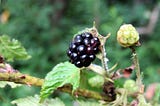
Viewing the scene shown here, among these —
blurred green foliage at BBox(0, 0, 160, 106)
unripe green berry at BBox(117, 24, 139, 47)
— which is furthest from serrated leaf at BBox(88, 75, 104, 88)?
blurred green foliage at BBox(0, 0, 160, 106)

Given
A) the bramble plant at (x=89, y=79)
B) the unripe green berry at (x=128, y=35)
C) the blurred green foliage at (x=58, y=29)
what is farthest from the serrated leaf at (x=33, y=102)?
the blurred green foliage at (x=58, y=29)

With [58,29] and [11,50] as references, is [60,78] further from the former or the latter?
[58,29]

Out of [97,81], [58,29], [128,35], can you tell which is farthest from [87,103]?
[58,29]

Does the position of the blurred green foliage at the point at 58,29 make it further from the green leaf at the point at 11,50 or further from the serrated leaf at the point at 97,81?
the serrated leaf at the point at 97,81

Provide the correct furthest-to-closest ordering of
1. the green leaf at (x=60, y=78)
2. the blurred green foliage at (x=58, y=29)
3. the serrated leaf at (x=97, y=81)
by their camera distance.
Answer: the blurred green foliage at (x=58, y=29), the serrated leaf at (x=97, y=81), the green leaf at (x=60, y=78)

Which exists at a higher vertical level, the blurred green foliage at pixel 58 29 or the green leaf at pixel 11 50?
the blurred green foliage at pixel 58 29

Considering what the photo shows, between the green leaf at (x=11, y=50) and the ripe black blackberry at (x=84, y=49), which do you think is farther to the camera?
the green leaf at (x=11, y=50)

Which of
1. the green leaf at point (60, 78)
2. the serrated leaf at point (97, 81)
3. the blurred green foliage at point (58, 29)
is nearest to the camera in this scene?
the green leaf at point (60, 78)
